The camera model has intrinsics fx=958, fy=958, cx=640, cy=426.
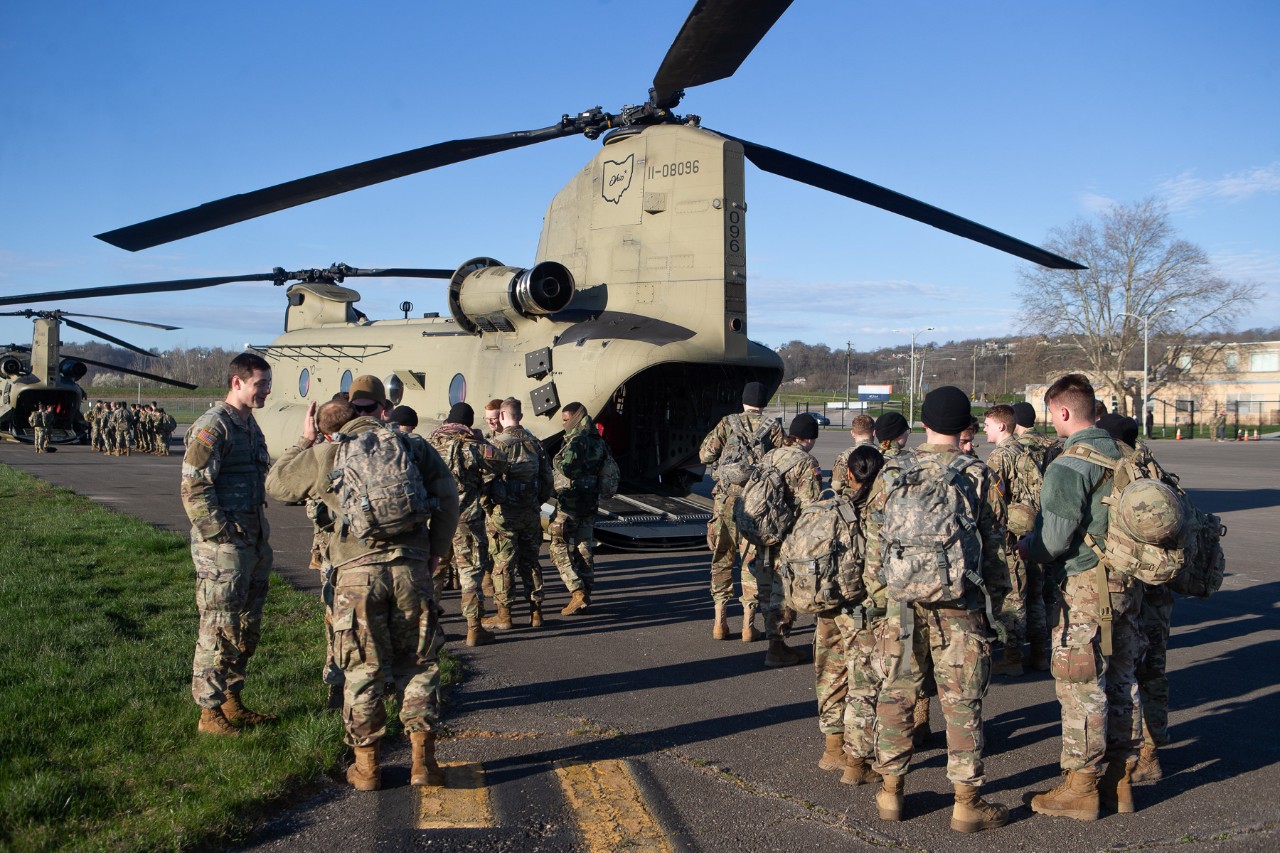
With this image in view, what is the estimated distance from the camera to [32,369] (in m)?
28.0

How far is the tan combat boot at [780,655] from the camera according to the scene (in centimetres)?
643

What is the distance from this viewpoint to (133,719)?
4844 mm

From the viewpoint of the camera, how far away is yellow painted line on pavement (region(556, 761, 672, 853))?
12.2ft

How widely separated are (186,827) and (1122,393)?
4935cm

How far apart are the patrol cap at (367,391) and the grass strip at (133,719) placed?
1.63m

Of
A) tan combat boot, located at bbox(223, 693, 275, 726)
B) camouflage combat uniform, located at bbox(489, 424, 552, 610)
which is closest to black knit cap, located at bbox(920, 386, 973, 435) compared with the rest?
tan combat boot, located at bbox(223, 693, 275, 726)

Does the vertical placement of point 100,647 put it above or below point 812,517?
below

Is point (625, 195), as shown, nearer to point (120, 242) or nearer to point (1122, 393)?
point (120, 242)

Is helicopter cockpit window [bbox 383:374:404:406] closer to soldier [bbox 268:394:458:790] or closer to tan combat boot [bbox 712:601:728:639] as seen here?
tan combat boot [bbox 712:601:728:639]

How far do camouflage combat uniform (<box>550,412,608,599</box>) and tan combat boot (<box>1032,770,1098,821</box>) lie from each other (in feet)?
15.1

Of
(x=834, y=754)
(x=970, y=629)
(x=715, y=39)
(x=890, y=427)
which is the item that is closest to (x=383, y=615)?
(x=834, y=754)

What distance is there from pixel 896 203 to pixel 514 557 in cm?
589

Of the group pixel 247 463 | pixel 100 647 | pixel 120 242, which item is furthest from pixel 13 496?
pixel 247 463

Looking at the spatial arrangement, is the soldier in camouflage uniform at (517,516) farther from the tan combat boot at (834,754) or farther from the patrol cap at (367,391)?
the tan combat boot at (834,754)
